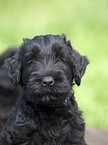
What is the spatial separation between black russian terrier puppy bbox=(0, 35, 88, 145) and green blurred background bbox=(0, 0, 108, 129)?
443 cm

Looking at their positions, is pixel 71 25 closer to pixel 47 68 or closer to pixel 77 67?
pixel 77 67

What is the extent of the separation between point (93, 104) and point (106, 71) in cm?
146

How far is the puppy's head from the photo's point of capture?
3526 millimetres

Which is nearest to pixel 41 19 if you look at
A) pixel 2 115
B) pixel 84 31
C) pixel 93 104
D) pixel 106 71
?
pixel 84 31

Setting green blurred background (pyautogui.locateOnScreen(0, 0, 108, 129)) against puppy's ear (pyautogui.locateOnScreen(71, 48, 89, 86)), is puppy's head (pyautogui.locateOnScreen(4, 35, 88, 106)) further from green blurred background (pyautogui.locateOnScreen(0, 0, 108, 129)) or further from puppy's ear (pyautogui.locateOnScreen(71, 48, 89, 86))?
green blurred background (pyautogui.locateOnScreen(0, 0, 108, 129))

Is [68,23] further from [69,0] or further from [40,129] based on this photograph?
[40,129]

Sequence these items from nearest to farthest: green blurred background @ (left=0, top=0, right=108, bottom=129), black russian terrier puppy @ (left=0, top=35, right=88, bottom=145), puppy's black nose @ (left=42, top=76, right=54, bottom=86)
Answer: puppy's black nose @ (left=42, top=76, right=54, bottom=86) → black russian terrier puppy @ (left=0, top=35, right=88, bottom=145) → green blurred background @ (left=0, top=0, right=108, bottom=129)

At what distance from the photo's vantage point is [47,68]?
3768 mm

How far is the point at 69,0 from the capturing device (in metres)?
11.8

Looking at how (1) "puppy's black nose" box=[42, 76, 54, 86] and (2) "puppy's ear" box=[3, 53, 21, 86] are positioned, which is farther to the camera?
Answer: (2) "puppy's ear" box=[3, 53, 21, 86]

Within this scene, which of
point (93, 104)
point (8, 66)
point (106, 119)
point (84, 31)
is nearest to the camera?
point (8, 66)

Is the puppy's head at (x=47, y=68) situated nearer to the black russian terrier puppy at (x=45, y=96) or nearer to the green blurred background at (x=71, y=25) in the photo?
the black russian terrier puppy at (x=45, y=96)

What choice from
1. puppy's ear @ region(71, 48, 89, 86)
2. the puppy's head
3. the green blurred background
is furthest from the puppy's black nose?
the green blurred background

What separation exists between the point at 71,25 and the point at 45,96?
7574 mm
